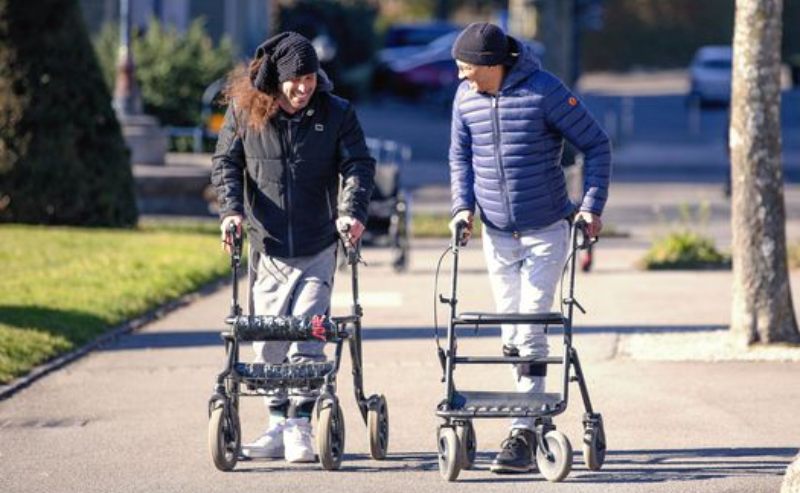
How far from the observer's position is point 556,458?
8.28 meters

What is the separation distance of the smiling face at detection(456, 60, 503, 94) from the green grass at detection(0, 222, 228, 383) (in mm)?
3934

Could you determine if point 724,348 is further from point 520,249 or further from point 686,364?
point 520,249

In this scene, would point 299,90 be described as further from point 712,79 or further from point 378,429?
point 712,79

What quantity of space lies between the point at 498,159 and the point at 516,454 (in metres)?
1.25

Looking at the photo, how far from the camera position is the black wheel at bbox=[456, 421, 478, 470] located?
837 centimetres

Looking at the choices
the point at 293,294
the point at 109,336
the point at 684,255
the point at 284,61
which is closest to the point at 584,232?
the point at 293,294

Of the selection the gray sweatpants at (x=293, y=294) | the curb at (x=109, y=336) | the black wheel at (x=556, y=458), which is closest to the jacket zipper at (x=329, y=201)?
the gray sweatpants at (x=293, y=294)

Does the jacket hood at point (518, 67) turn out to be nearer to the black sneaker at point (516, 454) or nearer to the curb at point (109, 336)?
the black sneaker at point (516, 454)

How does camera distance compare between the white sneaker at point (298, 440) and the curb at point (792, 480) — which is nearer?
the curb at point (792, 480)

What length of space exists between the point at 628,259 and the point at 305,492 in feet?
35.4

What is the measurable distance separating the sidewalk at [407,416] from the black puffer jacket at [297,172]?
102 centimetres

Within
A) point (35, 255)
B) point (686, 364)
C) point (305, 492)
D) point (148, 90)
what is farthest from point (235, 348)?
point (148, 90)

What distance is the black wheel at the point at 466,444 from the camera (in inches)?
329

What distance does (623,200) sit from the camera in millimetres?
27703
